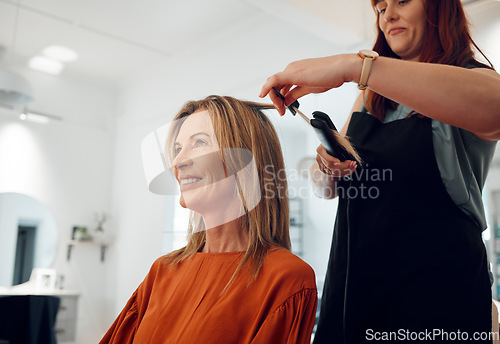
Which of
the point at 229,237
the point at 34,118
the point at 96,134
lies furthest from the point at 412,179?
the point at 34,118

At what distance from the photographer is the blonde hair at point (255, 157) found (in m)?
0.75

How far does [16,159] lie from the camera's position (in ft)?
4.20

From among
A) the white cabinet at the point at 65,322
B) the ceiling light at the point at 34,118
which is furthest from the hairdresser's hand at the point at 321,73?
the ceiling light at the point at 34,118

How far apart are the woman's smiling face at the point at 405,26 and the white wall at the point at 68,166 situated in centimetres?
85

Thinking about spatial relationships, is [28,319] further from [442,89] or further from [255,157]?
[442,89]

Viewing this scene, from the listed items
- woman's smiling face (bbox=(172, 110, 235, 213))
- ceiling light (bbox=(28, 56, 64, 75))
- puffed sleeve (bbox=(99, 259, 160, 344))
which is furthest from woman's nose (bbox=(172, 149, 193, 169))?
ceiling light (bbox=(28, 56, 64, 75))

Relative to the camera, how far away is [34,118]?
1.27 meters

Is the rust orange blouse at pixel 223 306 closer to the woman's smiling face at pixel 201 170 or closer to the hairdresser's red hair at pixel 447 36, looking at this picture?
the woman's smiling face at pixel 201 170

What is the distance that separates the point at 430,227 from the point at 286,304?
255 millimetres

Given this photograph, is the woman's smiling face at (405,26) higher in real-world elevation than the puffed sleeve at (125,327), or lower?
higher

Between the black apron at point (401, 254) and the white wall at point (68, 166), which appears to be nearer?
the black apron at point (401, 254)

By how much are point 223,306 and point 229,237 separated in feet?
0.47

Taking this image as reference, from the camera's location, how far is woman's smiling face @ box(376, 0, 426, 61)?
72 cm

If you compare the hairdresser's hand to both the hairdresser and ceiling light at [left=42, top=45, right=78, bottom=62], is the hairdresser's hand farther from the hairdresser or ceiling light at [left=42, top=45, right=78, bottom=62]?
ceiling light at [left=42, top=45, right=78, bottom=62]
